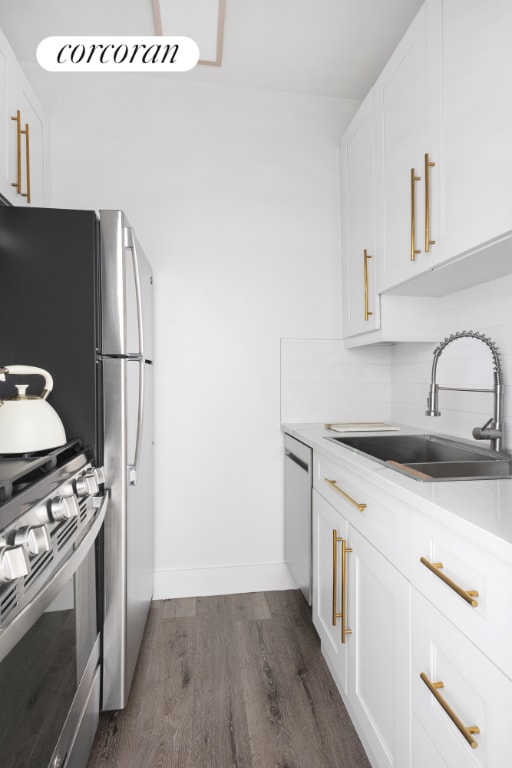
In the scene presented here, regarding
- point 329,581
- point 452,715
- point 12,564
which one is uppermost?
point 12,564

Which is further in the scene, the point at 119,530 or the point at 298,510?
the point at 298,510

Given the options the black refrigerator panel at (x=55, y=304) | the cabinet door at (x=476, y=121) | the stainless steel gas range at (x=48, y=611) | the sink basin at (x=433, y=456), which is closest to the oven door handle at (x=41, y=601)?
the stainless steel gas range at (x=48, y=611)

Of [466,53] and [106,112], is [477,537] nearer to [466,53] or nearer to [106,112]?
[466,53]

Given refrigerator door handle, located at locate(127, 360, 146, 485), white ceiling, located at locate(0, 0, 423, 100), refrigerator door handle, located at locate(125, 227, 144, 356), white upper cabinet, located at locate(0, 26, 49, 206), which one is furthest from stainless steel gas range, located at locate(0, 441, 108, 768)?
white ceiling, located at locate(0, 0, 423, 100)

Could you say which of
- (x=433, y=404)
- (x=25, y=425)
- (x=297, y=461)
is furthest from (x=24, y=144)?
(x=433, y=404)

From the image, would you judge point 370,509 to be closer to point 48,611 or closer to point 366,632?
point 366,632

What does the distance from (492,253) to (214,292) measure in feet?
4.71

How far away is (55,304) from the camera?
1.42 metres

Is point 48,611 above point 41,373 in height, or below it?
below

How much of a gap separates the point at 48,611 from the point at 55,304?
0.93 meters

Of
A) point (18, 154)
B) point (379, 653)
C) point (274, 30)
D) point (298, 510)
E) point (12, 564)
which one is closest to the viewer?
point (12, 564)

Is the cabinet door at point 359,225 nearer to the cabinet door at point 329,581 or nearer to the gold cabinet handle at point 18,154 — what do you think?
the cabinet door at point 329,581

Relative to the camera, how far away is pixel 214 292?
235 cm

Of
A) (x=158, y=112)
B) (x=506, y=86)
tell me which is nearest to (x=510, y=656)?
(x=506, y=86)
